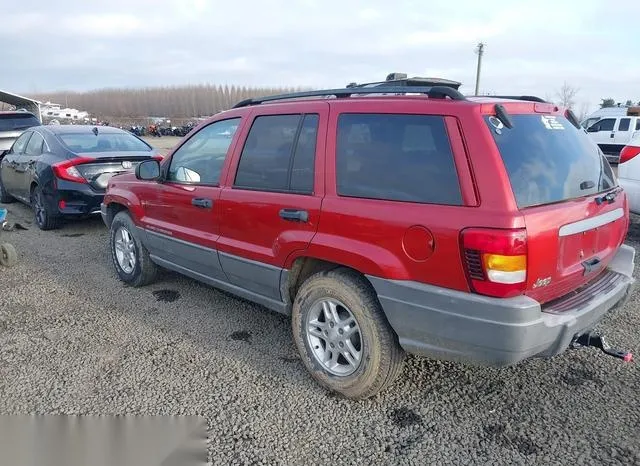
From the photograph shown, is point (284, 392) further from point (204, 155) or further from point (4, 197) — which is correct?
point (4, 197)

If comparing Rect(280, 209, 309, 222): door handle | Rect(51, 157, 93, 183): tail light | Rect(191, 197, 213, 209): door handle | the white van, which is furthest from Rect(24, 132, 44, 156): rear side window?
the white van

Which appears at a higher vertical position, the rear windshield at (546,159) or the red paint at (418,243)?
the rear windshield at (546,159)

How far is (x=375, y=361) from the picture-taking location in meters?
2.86

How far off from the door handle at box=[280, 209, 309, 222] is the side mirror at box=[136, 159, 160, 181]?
5.75 ft

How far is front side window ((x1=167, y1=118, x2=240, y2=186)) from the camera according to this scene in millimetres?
3857

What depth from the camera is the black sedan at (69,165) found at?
6777 millimetres

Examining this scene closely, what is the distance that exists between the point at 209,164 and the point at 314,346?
66.5 inches

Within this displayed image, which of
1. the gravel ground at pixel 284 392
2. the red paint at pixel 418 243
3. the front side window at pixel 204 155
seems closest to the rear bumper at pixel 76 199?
the gravel ground at pixel 284 392

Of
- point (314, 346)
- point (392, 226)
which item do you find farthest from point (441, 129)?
point (314, 346)

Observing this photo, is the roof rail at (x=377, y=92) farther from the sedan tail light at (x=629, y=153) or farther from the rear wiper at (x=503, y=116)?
the sedan tail light at (x=629, y=153)

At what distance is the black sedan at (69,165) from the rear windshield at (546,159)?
538 cm

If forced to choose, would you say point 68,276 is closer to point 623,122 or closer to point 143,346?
point 143,346

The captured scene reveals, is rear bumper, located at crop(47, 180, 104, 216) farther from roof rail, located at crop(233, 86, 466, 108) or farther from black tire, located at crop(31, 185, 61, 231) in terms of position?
roof rail, located at crop(233, 86, 466, 108)

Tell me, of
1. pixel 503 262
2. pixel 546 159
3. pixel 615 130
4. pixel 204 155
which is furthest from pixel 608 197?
pixel 615 130
